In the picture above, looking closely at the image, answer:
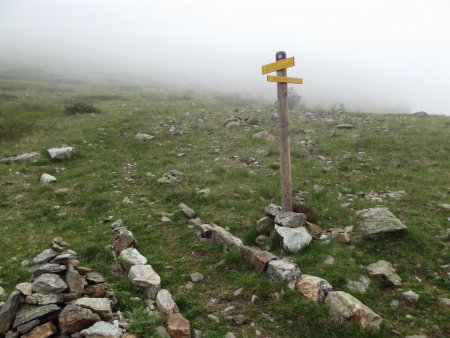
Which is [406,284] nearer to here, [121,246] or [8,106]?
[121,246]

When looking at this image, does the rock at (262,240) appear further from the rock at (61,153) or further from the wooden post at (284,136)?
the rock at (61,153)

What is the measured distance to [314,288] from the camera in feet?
24.5

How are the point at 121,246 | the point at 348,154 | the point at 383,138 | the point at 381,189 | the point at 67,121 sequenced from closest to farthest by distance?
the point at 121,246 < the point at 381,189 < the point at 348,154 < the point at 383,138 < the point at 67,121

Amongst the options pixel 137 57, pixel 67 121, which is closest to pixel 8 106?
pixel 67 121

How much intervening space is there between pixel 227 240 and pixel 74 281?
3.79m

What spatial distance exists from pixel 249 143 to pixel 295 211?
9.84 meters

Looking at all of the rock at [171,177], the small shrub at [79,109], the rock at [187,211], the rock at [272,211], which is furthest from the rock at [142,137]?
the rock at [272,211]

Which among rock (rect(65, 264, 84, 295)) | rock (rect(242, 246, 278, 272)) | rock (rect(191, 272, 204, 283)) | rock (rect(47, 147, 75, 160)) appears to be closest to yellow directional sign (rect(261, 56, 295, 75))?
rock (rect(242, 246, 278, 272))

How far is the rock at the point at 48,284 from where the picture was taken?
6.75 m

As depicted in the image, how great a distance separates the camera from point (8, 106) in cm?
3086

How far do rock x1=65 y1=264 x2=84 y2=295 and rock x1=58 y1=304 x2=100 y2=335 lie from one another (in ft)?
2.05

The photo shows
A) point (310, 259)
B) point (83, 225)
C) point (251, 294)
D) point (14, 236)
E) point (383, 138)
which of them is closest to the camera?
point (251, 294)

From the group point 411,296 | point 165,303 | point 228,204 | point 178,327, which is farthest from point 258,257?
point 228,204

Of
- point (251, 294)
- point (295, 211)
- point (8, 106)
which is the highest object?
point (8, 106)
